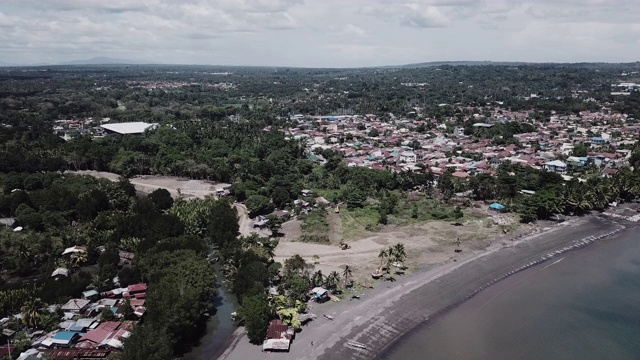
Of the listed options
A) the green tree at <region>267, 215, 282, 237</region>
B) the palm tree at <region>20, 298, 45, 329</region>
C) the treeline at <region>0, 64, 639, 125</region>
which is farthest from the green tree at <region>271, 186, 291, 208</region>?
the treeline at <region>0, 64, 639, 125</region>

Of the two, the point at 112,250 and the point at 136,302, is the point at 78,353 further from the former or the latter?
the point at 112,250

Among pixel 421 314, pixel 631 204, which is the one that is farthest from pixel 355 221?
pixel 631 204

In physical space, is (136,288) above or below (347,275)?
above

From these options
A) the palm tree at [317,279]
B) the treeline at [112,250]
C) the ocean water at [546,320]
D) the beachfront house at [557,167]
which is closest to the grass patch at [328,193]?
the treeline at [112,250]

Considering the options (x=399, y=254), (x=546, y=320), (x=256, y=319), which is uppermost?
(x=256, y=319)

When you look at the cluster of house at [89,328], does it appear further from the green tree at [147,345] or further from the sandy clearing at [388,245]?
the sandy clearing at [388,245]

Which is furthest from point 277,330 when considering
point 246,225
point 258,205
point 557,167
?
point 557,167

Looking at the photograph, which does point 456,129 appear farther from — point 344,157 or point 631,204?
point 631,204
